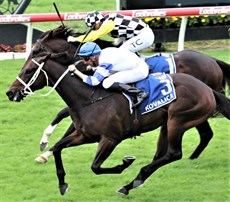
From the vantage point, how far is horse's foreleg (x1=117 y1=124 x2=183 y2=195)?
744 cm

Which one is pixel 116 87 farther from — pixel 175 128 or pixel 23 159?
pixel 23 159

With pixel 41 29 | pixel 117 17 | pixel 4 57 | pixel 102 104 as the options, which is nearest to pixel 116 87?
pixel 102 104

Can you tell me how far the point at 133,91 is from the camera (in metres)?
7.36

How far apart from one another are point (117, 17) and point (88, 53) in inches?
34.2

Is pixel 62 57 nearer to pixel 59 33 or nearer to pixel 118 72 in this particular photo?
pixel 118 72

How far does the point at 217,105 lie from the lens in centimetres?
776

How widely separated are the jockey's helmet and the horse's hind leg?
1.64 m

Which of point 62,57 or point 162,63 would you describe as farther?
point 162,63

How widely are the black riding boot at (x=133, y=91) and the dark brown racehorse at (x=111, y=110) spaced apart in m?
0.08

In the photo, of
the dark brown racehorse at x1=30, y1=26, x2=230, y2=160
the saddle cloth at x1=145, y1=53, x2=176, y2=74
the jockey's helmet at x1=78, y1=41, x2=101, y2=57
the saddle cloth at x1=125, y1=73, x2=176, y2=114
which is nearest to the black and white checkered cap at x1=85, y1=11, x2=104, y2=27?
the dark brown racehorse at x1=30, y1=26, x2=230, y2=160

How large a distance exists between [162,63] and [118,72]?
99 cm

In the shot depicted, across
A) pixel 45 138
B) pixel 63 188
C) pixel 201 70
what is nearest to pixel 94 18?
pixel 201 70

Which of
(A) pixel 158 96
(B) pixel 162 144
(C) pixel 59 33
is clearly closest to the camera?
(A) pixel 158 96

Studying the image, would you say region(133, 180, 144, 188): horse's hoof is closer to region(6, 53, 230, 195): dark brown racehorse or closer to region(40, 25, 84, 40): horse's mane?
region(6, 53, 230, 195): dark brown racehorse
